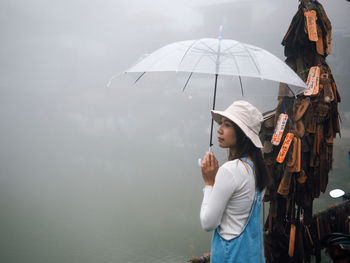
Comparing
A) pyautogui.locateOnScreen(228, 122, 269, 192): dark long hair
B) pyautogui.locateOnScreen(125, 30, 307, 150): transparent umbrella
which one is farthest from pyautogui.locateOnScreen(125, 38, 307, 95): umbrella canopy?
pyautogui.locateOnScreen(228, 122, 269, 192): dark long hair

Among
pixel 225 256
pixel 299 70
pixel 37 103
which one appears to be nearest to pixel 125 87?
pixel 37 103

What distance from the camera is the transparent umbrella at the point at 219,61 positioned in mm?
1129

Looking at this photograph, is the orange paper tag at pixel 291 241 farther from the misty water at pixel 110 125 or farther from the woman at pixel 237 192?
the misty water at pixel 110 125

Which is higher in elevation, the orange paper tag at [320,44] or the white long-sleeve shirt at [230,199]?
the orange paper tag at [320,44]

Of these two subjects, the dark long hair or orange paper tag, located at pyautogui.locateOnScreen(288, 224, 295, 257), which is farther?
orange paper tag, located at pyautogui.locateOnScreen(288, 224, 295, 257)

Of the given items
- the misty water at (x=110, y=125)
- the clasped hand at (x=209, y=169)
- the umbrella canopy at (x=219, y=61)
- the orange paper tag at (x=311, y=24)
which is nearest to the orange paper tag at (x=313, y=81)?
the orange paper tag at (x=311, y=24)

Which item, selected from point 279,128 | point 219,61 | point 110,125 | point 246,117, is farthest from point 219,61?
point 110,125

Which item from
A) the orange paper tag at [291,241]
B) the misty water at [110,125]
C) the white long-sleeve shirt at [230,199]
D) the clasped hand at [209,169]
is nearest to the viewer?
the white long-sleeve shirt at [230,199]

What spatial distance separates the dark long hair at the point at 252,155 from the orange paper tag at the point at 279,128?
0.66 m

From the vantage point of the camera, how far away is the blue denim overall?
81cm

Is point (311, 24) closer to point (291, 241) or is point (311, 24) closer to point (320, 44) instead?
point (320, 44)

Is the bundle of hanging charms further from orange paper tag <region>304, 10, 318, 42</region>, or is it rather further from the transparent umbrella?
the transparent umbrella

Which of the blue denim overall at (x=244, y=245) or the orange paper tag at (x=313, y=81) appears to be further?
the orange paper tag at (x=313, y=81)

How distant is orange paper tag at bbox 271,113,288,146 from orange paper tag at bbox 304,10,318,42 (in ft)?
1.33
